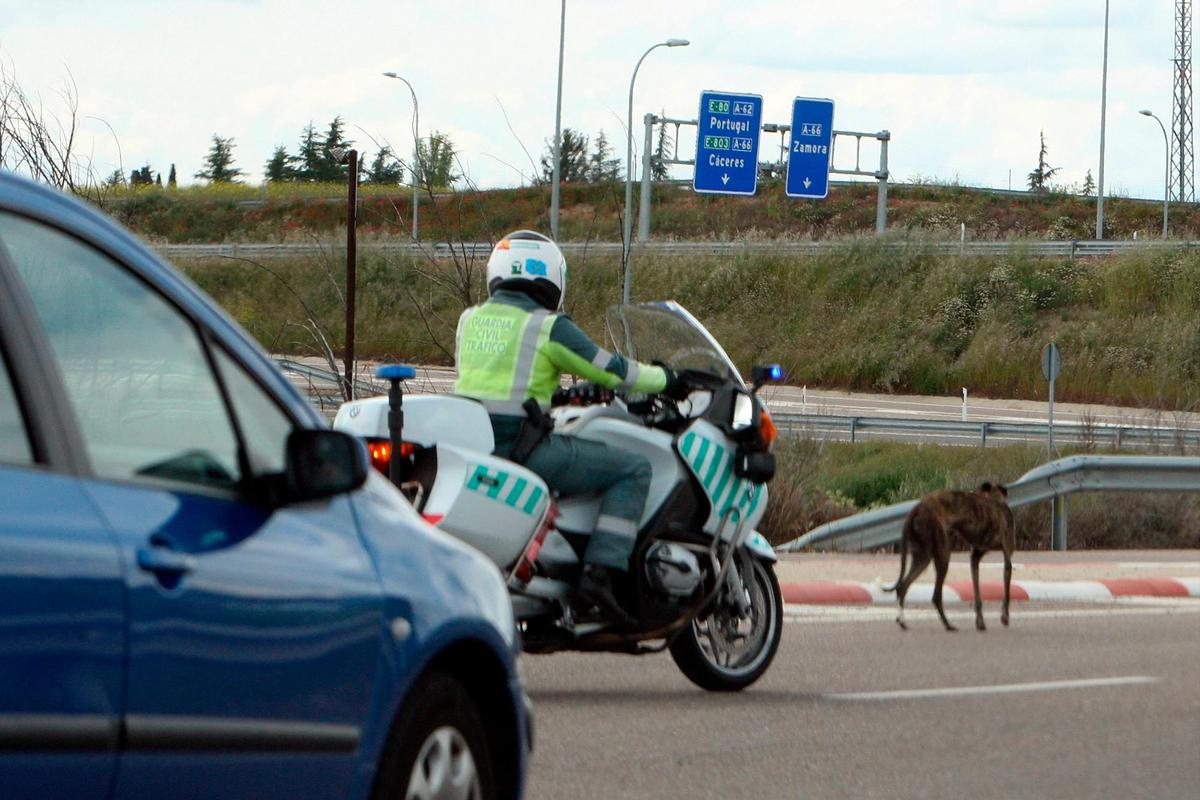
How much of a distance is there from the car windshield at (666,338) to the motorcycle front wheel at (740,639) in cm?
87

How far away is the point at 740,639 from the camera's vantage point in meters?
8.35

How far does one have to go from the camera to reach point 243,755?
3.44 metres

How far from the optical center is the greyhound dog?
10.8m

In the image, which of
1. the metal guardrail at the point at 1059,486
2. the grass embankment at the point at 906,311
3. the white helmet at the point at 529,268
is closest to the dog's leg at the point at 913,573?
the white helmet at the point at 529,268

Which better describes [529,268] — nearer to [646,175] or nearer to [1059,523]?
[1059,523]

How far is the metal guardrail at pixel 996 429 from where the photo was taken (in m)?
23.0

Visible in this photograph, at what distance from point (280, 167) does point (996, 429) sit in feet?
263

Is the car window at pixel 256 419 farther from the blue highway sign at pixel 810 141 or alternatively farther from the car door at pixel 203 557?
the blue highway sign at pixel 810 141

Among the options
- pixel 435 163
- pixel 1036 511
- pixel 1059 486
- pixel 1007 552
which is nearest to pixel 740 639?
pixel 1007 552

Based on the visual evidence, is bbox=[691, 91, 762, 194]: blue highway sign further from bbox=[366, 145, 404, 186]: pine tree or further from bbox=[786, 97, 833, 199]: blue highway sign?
bbox=[366, 145, 404, 186]: pine tree

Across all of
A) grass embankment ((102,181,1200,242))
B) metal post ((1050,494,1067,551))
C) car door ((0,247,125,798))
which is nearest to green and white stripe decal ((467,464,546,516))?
car door ((0,247,125,798))

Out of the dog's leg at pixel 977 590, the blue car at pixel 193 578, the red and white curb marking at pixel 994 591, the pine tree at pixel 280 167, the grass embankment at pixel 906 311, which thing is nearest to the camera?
the blue car at pixel 193 578

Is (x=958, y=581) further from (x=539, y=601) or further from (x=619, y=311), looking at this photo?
(x=539, y=601)

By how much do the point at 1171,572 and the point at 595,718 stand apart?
8288 millimetres
